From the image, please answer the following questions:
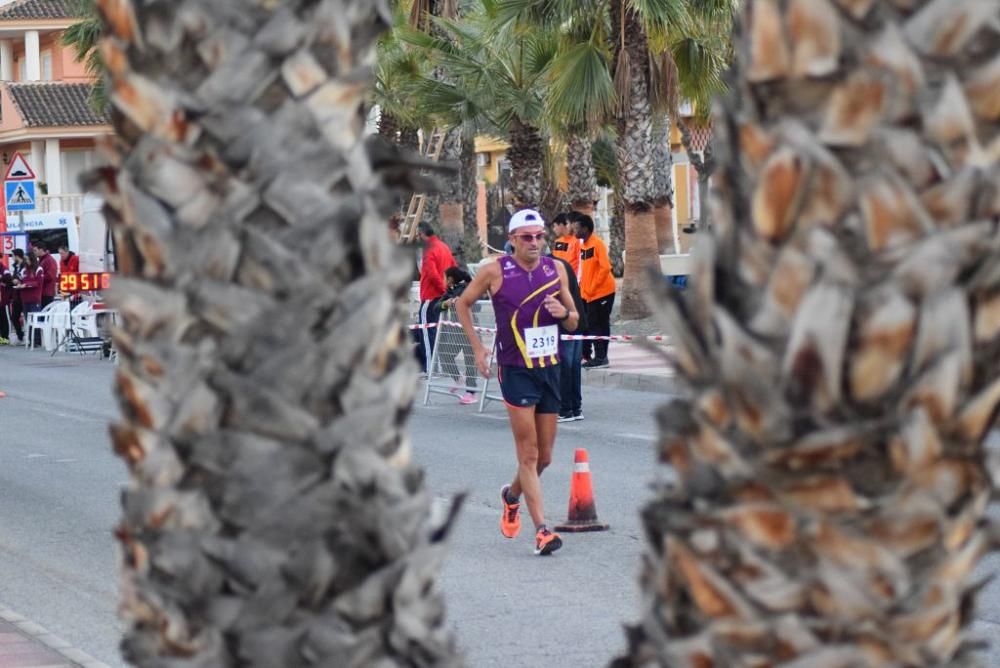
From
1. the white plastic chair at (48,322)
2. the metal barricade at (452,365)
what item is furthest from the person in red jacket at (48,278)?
the metal barricade at (452,365)

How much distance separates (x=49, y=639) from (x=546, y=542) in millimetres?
3249

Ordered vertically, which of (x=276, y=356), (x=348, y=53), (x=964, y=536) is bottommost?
(x=964, y=536)

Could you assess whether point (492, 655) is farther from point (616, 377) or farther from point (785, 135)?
point (616, 377)

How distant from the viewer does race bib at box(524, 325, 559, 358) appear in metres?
10.4

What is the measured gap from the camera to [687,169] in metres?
61.3

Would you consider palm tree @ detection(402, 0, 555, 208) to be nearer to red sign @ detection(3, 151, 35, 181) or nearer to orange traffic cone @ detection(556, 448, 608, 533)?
red sign @ detection(3, 151, 35, 181)

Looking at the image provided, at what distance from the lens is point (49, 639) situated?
7.29m

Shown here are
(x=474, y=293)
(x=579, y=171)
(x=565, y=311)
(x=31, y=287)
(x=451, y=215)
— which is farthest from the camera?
(x=451, y=215)

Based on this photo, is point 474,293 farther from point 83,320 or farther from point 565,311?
point 83,320

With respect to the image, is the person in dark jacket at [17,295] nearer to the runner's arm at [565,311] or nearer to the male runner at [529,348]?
the male runner at [529,348]

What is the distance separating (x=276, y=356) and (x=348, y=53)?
0.41 m

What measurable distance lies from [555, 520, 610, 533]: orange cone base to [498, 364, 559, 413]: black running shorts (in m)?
0.72

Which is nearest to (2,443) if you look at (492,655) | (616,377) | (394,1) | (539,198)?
(616,377)

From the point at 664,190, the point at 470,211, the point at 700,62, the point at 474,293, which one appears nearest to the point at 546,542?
the point at 474,293
